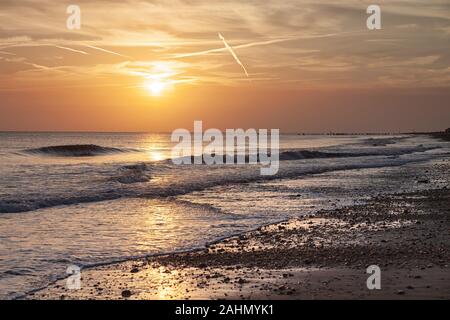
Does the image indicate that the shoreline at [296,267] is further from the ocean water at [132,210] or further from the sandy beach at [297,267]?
the ocean water at [132,210]

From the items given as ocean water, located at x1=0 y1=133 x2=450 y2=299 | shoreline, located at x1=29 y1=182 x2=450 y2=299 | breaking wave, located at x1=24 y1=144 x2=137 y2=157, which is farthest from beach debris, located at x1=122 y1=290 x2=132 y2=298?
breaking wave, located at x1=24 y1=144 x2=137 y2=157

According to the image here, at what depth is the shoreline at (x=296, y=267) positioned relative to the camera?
322 inches

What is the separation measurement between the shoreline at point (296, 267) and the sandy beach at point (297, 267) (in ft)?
0.05

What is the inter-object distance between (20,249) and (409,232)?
920 centimetres

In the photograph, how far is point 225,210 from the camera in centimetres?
1822

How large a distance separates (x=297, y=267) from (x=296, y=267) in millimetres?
19

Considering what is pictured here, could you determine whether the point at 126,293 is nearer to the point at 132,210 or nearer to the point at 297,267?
the point at 297,267

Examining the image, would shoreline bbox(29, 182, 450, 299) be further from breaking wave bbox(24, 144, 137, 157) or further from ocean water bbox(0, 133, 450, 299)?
breaking wave bbox(24, 144, 137, 157)

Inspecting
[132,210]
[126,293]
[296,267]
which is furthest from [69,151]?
[126,293]

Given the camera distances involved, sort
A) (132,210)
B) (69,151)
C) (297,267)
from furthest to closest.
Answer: (69,151) < (132,210) < (297,267)

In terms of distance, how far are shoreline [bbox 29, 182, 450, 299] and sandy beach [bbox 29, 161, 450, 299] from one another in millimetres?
15

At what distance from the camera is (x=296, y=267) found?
32.4 feet

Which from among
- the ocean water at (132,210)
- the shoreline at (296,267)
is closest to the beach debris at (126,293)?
the shoreline at (296,267)
